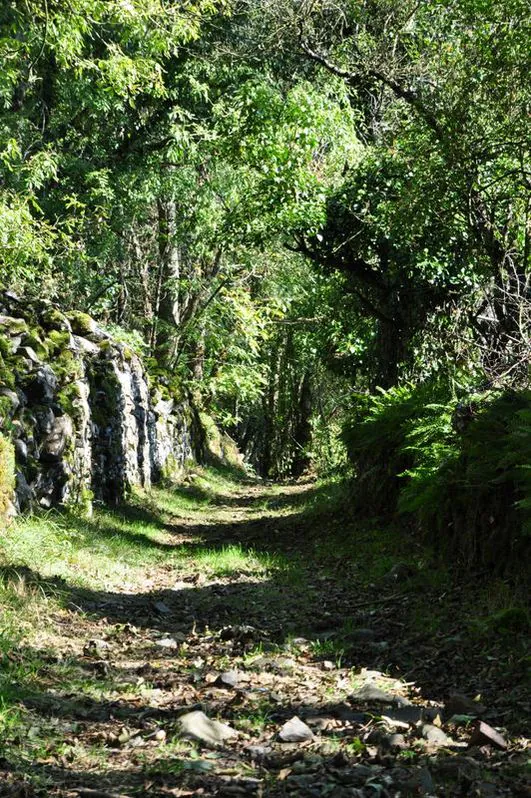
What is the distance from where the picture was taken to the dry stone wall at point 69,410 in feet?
32.1

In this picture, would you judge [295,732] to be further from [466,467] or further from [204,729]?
[466,467]

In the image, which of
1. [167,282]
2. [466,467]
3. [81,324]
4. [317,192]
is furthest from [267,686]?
[167,282]

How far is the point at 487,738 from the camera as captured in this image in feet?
12.7

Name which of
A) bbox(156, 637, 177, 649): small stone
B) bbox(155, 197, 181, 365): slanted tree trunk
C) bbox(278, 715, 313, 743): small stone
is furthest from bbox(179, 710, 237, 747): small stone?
bbox(155, 197, 181, 365): slanted tree trunk

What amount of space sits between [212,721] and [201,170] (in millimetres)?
19743

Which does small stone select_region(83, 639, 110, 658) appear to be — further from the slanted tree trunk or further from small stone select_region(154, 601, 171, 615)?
the slanted tree trunk

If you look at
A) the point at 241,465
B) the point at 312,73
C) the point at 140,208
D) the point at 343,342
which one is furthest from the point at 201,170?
the point at 241,465

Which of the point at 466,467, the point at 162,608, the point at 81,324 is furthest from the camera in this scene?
the point at 81,324

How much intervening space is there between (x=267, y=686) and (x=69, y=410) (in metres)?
6.95

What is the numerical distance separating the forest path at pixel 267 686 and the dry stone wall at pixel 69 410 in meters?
2.03

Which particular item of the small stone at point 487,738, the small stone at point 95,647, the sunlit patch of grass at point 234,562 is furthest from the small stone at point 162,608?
the small stone at point 487,738

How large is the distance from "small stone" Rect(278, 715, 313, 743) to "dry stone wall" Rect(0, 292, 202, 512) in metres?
5.14

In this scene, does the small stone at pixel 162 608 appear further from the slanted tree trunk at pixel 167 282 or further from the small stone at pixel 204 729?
the slanted tree trunk at pixel 167 282

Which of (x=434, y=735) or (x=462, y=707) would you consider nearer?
(x=434, y=735)
